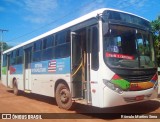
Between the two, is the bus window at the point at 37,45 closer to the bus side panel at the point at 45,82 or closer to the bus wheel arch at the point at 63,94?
the bus side panel at the point at 45,82

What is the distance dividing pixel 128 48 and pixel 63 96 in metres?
3.25

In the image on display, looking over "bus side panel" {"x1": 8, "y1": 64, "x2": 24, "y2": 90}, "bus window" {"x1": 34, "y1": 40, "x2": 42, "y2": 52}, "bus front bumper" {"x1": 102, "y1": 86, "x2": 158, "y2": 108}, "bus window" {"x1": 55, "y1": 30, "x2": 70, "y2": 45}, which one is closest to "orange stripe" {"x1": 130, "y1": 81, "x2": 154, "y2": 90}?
"bus front bumper" {"x1": 102, "y1": 86, "x2": 158, "y2": 108}

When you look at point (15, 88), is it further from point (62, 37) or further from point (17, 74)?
point (62, 37)

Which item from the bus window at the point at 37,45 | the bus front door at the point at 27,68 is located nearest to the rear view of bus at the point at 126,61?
the bus window at the point at 37,45

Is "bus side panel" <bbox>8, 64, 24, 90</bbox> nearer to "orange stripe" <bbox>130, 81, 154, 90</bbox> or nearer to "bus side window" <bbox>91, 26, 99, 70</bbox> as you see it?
"bus side window" <bbox>91, 26, 99, 70</bbox>

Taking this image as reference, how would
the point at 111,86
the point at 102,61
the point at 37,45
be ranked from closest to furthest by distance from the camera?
the point at 111,86 → the point at 102,61 → the point at 37,45

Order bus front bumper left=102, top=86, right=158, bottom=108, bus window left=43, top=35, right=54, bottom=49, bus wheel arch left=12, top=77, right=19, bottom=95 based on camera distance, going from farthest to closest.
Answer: bus wheel arch left=12, top=77, right=19, bottom=95
bus window left=43, top=35, right=54, bottom=49
bus front bumper left=102, top=86, right=158, bottom=108

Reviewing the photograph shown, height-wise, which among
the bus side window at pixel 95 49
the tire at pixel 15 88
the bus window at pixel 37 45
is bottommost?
the tire at pixel 15 88

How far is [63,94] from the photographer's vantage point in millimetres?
9445

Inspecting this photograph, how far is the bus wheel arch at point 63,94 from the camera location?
917 centimetres

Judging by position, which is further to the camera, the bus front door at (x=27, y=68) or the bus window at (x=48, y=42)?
the bus front door at (x=27, y=68)

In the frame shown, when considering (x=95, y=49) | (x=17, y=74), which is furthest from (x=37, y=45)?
(x=95, y=49)

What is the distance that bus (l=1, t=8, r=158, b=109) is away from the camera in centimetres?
730

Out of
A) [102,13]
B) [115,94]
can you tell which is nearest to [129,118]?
[115,94]
